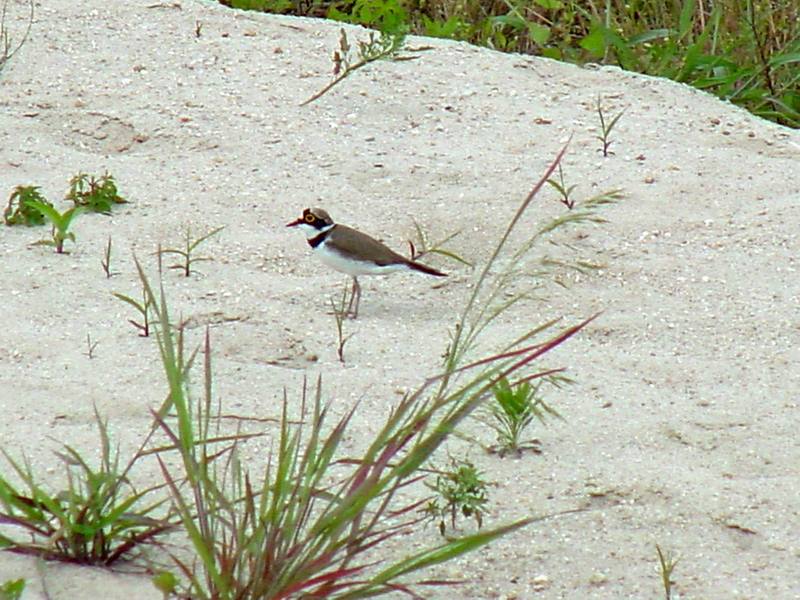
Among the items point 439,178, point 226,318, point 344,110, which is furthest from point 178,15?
point 226,318

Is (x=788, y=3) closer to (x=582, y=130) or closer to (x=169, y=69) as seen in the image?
(x=582, y=130)

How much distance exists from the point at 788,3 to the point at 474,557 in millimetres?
4759

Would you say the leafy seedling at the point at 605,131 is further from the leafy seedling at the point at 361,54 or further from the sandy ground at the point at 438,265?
the leafy seedling at the point at 361,54

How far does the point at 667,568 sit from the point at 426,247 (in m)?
1.98

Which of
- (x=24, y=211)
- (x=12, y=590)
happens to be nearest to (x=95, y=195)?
(x=24, y=211)

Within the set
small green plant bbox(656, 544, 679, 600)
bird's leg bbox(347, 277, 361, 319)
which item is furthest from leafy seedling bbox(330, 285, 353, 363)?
small green plant bbox(656, 544, 679, 600)

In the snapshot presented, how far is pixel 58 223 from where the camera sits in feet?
14.9

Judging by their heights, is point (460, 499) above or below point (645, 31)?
below

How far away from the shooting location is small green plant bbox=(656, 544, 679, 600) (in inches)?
115

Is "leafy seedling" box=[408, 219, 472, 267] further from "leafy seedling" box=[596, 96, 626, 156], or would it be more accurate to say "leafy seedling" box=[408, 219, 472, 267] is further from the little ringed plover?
"leafy seedling" box=[596, 96, 626, 156]

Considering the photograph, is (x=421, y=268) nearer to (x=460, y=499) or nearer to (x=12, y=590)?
(x=460, y=499)

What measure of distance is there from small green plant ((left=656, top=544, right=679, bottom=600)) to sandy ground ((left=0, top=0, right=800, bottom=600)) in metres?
0.02

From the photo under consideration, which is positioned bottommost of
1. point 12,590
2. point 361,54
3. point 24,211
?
point 12,590

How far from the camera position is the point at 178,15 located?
6387 millimetres
